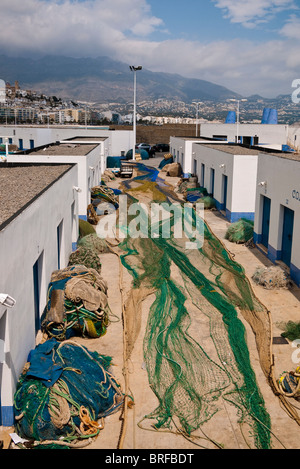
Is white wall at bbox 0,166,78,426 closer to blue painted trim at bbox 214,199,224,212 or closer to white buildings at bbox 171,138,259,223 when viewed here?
white buildings at bbox 171,138,259,223

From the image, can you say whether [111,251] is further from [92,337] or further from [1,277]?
[1,277]

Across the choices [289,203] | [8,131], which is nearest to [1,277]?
[289,203]

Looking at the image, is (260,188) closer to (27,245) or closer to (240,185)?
(240,185)

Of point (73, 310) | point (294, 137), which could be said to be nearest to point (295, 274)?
point (73, 310)

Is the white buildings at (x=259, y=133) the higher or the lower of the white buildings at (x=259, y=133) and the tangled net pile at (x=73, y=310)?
the higher

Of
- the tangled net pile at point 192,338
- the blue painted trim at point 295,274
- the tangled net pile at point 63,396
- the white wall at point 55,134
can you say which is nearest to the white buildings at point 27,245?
the tangled net pile at point 63,396

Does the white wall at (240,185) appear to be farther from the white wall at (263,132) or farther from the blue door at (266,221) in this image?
the white wall at (263,132)
